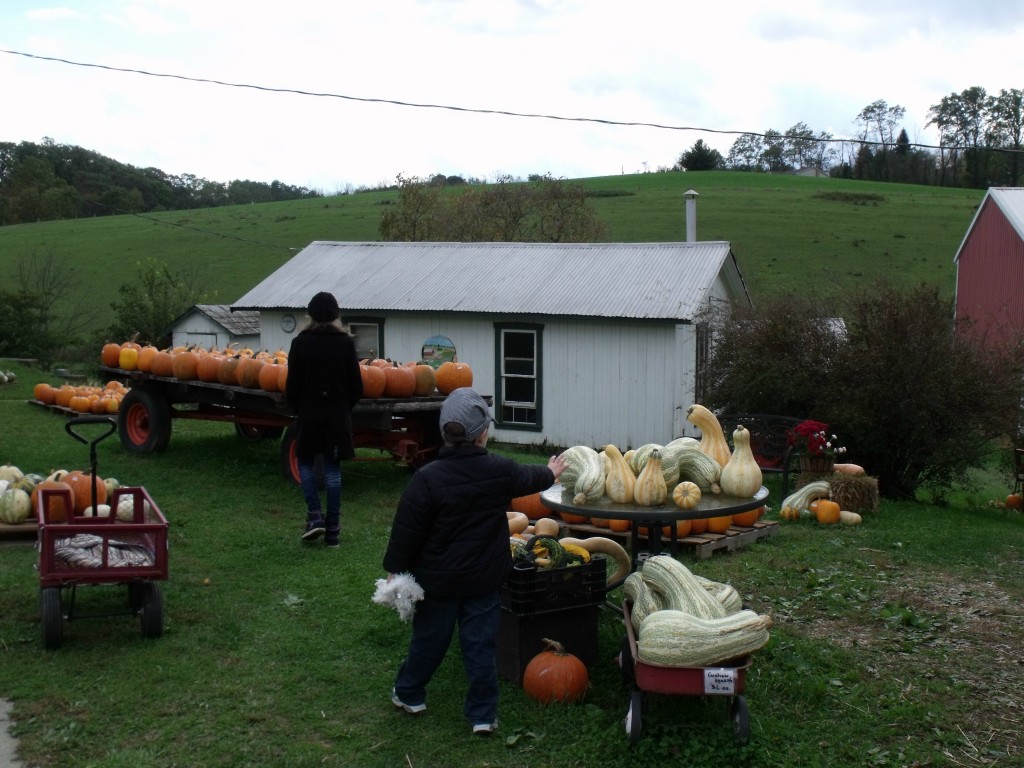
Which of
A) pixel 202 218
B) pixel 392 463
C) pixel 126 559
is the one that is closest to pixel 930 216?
pixel 202 218

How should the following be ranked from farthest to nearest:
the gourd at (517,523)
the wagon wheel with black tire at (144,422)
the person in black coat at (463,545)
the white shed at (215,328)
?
1. the white shed at (215,328)
2. the wagon wheel with black tire at (144,422)
3. the gourd at (517,523)
4. the person in black coat at (463,545)

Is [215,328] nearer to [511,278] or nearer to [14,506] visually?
[511,278]

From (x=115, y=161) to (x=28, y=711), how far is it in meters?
78.9

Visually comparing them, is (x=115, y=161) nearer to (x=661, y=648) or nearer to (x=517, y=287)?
(x=517, y=287)

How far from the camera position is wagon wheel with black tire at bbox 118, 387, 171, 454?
41.2 feet

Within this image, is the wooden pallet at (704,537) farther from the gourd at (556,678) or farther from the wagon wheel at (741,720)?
the wagon wheel at (741,720)

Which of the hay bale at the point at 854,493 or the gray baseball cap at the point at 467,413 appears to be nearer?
the gray baseball cap at the point at 467,413

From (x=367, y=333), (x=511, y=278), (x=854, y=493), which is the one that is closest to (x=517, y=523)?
(x=854, y=493)

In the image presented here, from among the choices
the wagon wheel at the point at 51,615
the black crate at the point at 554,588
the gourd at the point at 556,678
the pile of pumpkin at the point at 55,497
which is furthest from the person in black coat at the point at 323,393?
the gourd at the point at 556,678

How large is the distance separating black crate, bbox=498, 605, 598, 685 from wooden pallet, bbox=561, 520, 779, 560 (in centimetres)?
275

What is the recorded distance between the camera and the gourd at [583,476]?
5852 mm

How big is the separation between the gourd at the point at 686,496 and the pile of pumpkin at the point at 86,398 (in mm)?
12898

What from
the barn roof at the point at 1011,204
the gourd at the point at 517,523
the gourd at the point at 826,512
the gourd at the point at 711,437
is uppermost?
the barn roof at the point at 1011,204

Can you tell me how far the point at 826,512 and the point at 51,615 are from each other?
760 cm
